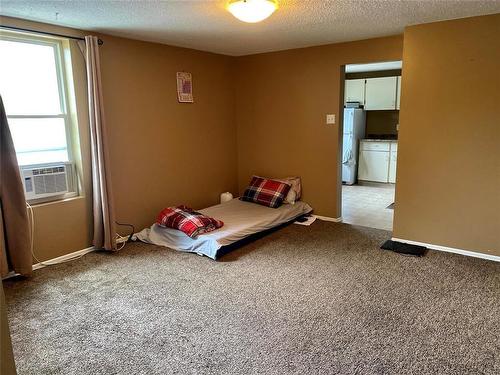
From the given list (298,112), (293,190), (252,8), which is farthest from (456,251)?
(252,8)

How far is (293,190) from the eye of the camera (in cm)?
482

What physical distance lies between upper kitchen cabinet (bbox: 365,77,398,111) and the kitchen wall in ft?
10.1

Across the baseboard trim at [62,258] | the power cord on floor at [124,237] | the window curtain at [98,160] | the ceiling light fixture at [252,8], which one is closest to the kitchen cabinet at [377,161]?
the power cord on floor at [124,237]

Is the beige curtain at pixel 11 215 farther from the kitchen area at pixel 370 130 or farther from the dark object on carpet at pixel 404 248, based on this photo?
the kitchen area at pixel 370 130

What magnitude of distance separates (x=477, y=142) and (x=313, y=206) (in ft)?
6.86

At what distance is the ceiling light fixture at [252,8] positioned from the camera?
2490 millimetres

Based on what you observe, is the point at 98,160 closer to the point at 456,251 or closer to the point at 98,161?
the point at 98,161

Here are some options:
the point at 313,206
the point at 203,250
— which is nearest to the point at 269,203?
the point at 313,206

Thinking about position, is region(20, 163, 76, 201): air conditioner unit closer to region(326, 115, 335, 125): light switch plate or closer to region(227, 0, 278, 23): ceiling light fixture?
region(227, 0, 278, 23): ceiling light fixture

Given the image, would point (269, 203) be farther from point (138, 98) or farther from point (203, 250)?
point (138, 98)

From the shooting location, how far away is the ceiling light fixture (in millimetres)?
2490

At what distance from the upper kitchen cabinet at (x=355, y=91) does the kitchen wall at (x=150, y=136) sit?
300cm

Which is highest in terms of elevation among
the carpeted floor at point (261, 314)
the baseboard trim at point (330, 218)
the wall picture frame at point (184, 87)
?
the wall picture frame at point (184, 87)

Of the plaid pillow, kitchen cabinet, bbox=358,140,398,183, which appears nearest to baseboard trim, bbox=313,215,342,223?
the plaid pillow
